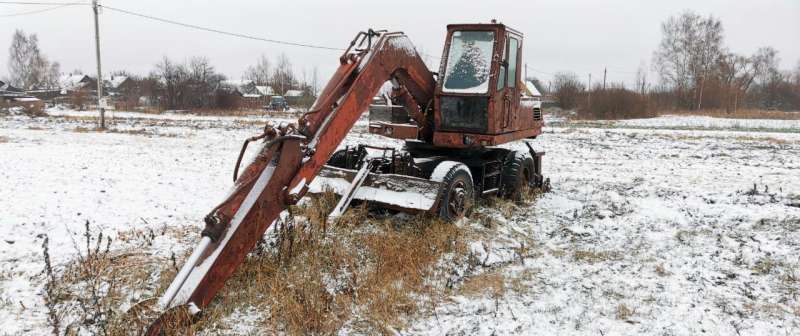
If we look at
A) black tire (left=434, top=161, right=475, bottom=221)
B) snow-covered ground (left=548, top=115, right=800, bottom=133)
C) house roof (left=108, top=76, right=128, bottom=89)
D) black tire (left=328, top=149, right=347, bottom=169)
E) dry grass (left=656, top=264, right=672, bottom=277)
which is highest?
house roof (left=108, top=76, right=128, bottom=89)

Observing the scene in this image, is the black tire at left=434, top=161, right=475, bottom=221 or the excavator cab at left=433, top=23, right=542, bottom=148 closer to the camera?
the black tire at left=434, top=161, right=475, bottom=221

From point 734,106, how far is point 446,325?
5471 centimetres

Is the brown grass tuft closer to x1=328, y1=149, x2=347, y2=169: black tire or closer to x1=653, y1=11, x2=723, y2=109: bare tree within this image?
x1=328, y1=149, x2=347, y2=169: black tire

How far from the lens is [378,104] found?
316 inches

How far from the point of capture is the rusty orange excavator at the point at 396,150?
4.05 m

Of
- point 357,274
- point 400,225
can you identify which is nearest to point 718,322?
point 357,274

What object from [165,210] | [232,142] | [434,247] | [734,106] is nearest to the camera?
[434,247]

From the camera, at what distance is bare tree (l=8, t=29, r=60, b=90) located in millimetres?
80000

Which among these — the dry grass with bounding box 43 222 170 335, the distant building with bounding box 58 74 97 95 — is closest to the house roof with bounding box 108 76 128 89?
the distant building with bounding box 58 74 97 95

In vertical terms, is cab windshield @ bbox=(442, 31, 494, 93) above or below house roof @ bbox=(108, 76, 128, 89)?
below

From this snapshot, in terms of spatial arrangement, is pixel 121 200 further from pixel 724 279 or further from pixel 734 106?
pixel 734 106

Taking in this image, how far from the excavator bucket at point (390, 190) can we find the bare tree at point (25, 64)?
294 ft

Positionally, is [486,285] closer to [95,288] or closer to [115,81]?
[95,288]

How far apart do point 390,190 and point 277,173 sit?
2235 mm
